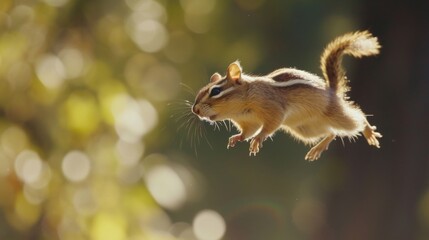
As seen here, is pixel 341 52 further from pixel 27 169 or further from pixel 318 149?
pixel 27 169

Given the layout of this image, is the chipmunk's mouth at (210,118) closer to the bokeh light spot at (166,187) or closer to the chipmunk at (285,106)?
the chipmunk at (285,106)

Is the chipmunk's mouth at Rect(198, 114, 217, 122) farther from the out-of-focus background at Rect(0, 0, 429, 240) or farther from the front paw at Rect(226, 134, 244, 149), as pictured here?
the out-of-focus background at Rect(0, 0, 429, 240)

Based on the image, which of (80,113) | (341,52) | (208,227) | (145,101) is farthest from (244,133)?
(208,227)

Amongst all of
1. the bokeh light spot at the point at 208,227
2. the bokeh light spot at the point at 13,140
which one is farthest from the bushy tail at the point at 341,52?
the bokeh light spot at the point at 13,140

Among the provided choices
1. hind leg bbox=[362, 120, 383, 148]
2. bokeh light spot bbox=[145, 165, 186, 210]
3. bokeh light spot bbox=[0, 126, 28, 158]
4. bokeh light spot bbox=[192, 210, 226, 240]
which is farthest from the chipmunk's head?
bokeh light spot bbox=[0, 126, 28, 158]

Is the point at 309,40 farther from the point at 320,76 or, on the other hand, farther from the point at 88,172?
the point at 320,76
